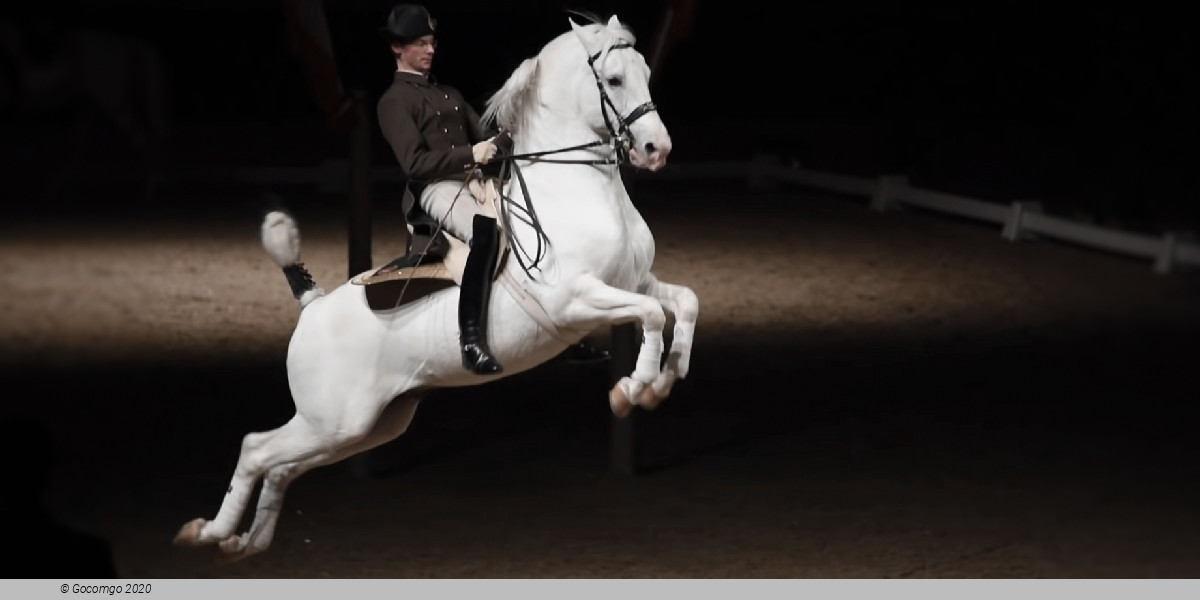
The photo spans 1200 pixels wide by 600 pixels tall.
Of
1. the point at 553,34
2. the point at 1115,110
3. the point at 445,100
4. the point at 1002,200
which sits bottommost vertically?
the point at 445,100

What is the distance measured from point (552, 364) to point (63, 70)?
18.7 feet

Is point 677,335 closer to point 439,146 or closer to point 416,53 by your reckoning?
point 439,146

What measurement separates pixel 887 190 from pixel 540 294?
31.5 feet

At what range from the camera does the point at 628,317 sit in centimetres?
504

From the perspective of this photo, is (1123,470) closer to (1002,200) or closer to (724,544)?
(724,544)

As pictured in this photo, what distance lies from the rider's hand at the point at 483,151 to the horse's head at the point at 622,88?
0.32 metres

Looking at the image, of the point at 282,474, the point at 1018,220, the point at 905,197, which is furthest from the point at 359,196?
the point at 905,197

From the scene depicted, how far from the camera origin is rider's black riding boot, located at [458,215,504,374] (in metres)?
5.12

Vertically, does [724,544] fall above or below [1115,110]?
below

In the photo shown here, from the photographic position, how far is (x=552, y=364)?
10133 mm

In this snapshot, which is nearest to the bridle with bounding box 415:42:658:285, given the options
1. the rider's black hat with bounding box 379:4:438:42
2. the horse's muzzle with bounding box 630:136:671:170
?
the horse's muzzle with bounding box 630:136:671:170

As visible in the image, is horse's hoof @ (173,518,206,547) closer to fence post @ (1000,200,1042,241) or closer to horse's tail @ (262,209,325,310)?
horse's tail @ (262,209,325,310)

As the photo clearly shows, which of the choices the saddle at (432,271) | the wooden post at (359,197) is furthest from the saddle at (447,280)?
the wooden post at (359,197)

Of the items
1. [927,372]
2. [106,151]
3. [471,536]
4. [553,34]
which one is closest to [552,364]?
[927,372]
